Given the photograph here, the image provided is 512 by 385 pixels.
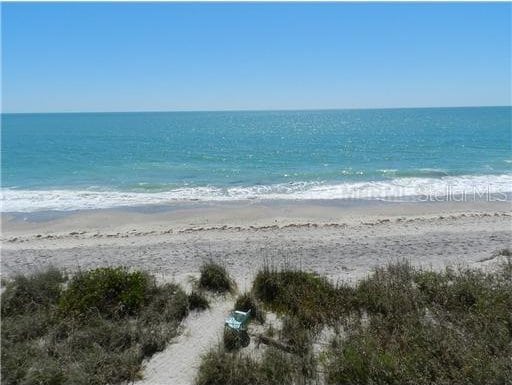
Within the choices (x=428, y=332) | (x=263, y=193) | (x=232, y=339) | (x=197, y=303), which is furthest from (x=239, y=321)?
(x=263, y=193)

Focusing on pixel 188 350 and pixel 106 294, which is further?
pixel 106 294

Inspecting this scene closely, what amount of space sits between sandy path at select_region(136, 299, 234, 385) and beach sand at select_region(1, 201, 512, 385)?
2cm

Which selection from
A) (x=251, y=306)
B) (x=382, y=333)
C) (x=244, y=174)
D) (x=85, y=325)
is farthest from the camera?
(x=244, y=174)

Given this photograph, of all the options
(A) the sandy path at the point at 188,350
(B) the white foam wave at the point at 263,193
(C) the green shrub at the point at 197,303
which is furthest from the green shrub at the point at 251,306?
(B) the white foam wave at the point at 263,193

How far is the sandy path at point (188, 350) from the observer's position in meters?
5.86

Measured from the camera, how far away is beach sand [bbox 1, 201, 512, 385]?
31.3ft

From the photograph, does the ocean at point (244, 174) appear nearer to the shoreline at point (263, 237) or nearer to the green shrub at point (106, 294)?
the shoreline at point (263, 237)

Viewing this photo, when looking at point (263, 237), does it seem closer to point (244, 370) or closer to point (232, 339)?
point (232, 339)

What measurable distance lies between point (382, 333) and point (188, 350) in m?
3.26

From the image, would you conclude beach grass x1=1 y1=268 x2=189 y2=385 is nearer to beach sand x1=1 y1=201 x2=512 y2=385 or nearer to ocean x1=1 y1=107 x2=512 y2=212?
beach sand x1=1 y1=201 x2=512 y2=385

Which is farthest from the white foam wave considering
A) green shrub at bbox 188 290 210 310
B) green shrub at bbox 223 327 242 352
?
green shrub at bbox 223 327 242 352

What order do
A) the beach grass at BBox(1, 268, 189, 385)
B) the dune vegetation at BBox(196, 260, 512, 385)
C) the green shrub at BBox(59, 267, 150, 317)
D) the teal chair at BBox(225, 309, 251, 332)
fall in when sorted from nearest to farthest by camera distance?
1. the dune vegetation at BBox(196, 260, 512, 385)
2. the beach grass at BBox(1, 268, 189, 385)
3. the teal chair at BBox(225, 309, 251, 332)
4. the green shrub at BBox(59, 267, 150, 317)

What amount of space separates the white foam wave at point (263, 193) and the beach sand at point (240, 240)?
140 centimetres

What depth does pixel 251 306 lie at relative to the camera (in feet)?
24.6
